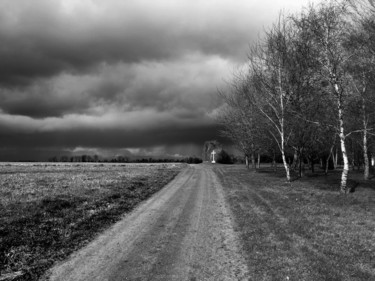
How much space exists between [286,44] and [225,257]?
27.1 meters

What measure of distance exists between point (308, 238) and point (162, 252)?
16.7ft

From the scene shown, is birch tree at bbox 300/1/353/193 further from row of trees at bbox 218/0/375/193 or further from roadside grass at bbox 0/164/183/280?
roadside grass at bbox 0/164/183/280

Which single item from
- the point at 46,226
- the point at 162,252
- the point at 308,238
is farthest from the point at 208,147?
the point at 162,252

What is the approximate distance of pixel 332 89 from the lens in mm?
23594

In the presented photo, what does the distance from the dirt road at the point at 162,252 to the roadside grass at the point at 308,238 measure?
2.15 feet

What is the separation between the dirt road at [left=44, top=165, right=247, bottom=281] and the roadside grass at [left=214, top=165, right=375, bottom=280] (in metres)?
0.66

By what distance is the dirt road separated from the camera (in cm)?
772

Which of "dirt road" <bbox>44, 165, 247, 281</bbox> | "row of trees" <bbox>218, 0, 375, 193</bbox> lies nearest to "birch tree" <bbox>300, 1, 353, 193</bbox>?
"row of trees" <bbox>218, 0, 375, 193</bbox>

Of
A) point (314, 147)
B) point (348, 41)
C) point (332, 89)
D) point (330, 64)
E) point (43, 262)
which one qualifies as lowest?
point (43, 262)

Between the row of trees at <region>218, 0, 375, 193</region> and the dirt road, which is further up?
the row of trees at <region>218, 0, 375, 193</region>

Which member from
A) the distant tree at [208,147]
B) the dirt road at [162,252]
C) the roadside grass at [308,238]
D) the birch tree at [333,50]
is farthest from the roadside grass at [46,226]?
the distant tree at [208,147]

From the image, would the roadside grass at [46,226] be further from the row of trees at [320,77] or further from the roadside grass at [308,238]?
the row of trees at [320,77]

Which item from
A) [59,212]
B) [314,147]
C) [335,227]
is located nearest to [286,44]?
[314,147]

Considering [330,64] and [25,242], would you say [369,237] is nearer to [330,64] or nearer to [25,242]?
[25,242]
